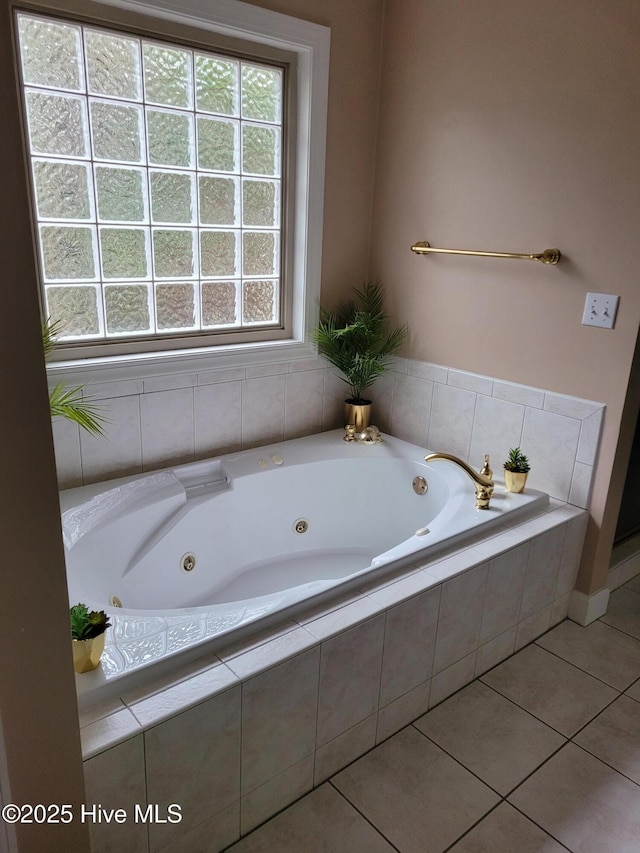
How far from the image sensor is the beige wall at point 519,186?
200 centimetres

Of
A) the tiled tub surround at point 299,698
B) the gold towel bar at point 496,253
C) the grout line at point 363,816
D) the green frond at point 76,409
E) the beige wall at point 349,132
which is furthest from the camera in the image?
the beige wall at point 349,132

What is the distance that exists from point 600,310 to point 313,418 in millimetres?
1234

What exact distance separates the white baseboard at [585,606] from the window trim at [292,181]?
4.63 ft

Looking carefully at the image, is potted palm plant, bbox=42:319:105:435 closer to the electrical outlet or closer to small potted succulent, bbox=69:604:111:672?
small potted succulent, bbox=69:604:111:672

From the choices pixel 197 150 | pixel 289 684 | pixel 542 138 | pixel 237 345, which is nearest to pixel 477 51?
pixel 542 138

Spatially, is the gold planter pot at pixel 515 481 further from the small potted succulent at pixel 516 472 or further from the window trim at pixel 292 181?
the window trim at pixel 292 181

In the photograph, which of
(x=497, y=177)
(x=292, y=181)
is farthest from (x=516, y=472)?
(x=292, y=181)

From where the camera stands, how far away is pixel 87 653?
50.9 inches

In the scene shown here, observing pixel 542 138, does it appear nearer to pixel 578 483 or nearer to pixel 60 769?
pixel 578 483

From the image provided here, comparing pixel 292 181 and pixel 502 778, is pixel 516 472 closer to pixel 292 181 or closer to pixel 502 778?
pixel 502 778

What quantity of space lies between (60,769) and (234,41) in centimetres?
223

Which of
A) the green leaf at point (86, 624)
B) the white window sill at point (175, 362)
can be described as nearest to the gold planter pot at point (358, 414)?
the white window sill at point (175, 362)

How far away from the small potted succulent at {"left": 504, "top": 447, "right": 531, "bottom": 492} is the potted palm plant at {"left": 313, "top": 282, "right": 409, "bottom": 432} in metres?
0.69

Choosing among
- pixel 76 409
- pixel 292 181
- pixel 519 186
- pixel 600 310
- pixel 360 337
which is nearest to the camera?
pixel 76 409
